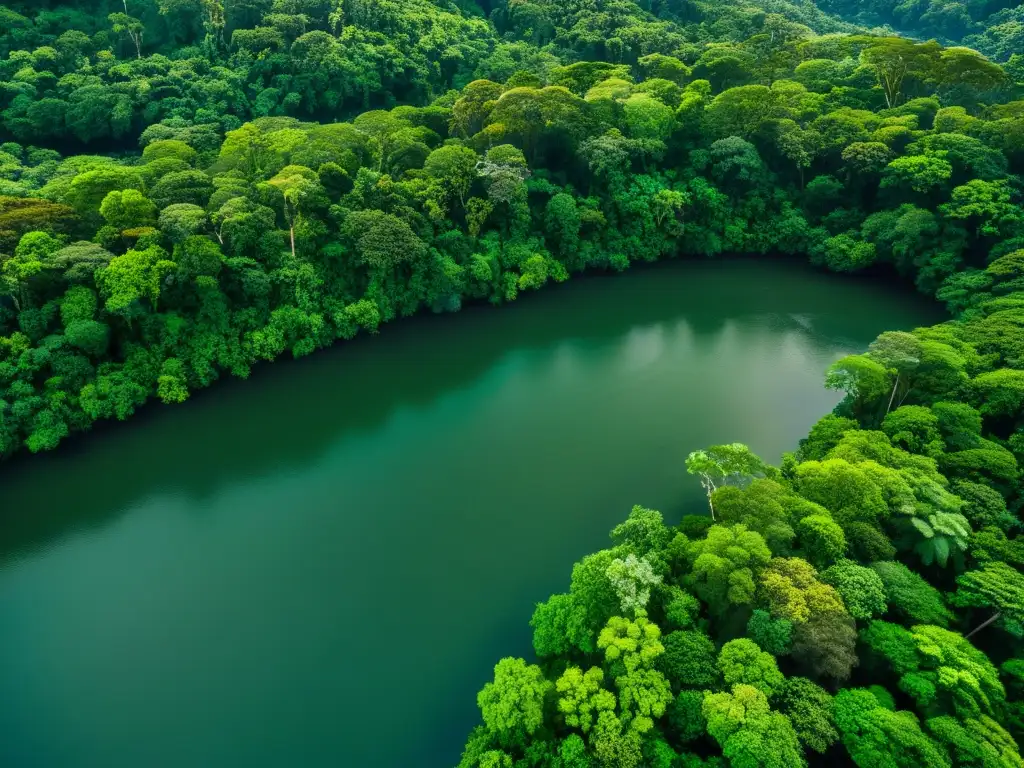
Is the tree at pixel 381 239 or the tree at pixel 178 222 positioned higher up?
the tree at pixel 178 222

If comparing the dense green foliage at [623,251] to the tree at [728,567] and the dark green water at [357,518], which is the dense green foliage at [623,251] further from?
the dark green water at [357,518]

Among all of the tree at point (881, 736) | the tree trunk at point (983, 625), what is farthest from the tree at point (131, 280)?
the tree trunk at point (983, 625)

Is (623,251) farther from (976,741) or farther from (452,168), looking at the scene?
(976,741)

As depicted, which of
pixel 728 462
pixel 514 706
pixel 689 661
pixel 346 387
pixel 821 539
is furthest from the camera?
pixel 346 387

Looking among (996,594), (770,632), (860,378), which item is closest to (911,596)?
(996,594)

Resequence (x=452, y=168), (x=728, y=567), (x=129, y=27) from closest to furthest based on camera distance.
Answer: (x=728, y=567)
(x=452, y=168)
(x=129, y=27)

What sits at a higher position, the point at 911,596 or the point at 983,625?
the point at 911,596

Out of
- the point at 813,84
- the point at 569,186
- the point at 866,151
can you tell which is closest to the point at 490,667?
the point at 569,186
